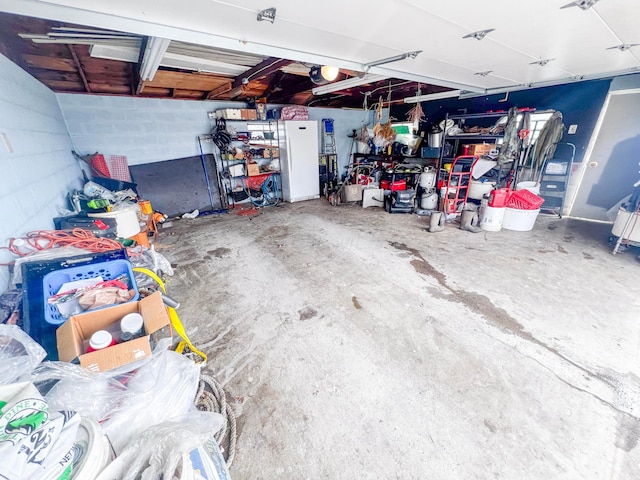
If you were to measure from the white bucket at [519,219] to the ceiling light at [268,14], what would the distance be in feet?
13.7

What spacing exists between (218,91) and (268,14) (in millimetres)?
3587

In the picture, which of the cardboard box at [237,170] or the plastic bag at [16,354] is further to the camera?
the cardboard box at [237,170]

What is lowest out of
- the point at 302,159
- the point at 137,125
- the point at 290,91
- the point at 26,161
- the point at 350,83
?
the point at 302,159

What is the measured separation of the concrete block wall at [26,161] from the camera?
5.42ft

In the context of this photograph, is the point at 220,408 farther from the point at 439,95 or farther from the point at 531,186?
the point at 439,95

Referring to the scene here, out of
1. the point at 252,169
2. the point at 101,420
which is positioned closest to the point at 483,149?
the point at 252,169

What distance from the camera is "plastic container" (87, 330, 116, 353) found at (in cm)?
118

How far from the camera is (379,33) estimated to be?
1776 mm

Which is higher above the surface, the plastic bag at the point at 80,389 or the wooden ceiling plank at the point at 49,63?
the wooden ceiling plank at the point at 49,63

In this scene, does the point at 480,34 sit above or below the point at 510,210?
above

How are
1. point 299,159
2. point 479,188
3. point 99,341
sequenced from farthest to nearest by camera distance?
1. point 299,159
2. point 479,188
3. point 99,341

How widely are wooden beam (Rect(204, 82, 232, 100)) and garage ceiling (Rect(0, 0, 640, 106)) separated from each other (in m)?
0.98

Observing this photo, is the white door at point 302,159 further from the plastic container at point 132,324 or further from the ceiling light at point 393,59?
the plastic container at point 132,324

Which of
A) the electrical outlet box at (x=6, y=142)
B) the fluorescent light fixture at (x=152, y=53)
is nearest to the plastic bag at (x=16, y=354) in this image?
the electrical outlet box at (x=6, y=142)
